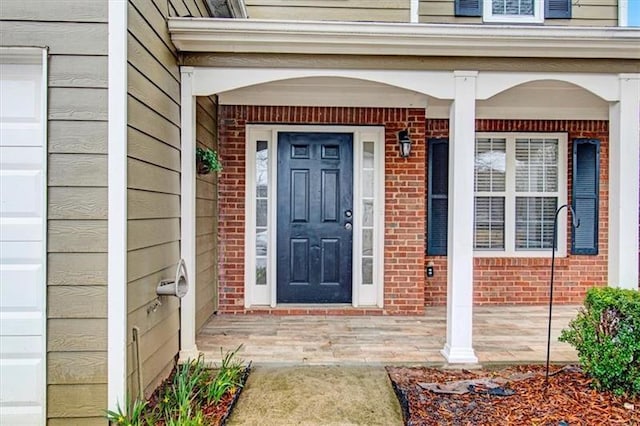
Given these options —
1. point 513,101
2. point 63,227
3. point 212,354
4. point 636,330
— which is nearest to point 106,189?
point 63,227

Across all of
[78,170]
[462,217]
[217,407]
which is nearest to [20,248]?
[78,170]

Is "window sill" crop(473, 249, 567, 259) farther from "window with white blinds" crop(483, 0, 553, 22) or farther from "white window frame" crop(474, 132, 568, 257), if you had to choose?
"window with white blinds" crop(483, 0, 553, 22)

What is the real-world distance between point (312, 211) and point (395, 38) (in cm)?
219

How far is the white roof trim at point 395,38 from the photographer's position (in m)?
3.10

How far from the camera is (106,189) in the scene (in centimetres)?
229

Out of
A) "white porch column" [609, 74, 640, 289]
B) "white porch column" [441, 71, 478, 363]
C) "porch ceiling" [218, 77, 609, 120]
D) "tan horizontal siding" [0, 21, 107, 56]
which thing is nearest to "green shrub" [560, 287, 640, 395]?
"white porch column" [609, 74, 640, 289]

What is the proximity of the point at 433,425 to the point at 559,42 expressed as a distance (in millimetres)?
2854

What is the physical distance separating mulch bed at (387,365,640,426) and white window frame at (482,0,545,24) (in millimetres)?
3981

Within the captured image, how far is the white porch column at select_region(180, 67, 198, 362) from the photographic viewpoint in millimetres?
3275

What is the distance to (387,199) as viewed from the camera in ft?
15.8

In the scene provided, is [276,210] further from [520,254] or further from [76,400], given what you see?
[520,254]

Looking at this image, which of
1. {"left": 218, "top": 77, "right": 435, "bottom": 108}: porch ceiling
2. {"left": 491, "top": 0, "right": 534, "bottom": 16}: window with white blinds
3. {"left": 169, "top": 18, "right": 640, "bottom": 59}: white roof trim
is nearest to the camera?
{"left": 169, "top": 18, "right": 640, "bottom": 59}: white roof trim

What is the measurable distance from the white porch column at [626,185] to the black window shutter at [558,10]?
7.04 ft

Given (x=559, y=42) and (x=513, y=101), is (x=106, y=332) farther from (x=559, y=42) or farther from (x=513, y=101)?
(x=513, y=101)
